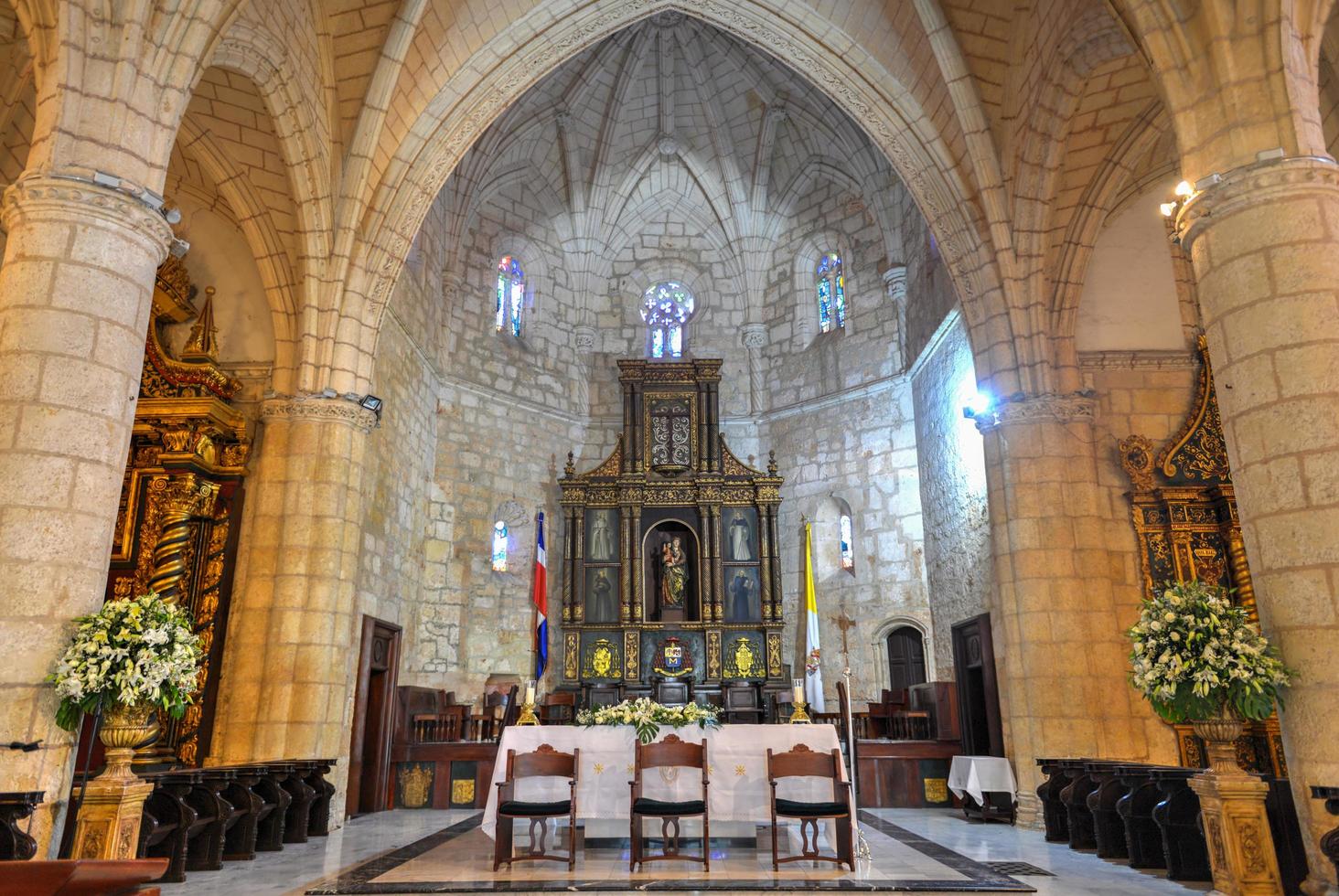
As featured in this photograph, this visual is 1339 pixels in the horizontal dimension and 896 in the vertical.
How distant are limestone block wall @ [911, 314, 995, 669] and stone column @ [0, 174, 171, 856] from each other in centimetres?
995

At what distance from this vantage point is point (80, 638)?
601cm

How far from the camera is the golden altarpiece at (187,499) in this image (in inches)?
408

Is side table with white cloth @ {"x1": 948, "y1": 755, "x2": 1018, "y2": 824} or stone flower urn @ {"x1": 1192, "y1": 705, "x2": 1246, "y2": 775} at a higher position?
stone flower urn @ {"x1": 1192, "y1": 705, "x2": 1246, "y2": 775}

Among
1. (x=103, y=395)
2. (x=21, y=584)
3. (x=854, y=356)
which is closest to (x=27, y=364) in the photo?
(x=103, y=395)

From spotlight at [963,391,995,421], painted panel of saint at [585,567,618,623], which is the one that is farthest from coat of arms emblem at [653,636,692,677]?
spotlight at [963,391,995,421]

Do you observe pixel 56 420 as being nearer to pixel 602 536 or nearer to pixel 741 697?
pixel 602 536

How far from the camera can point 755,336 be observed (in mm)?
19531

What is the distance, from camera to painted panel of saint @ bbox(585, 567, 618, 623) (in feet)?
55.0

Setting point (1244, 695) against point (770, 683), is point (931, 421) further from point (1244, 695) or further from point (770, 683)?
Answer: point (1244, 695)

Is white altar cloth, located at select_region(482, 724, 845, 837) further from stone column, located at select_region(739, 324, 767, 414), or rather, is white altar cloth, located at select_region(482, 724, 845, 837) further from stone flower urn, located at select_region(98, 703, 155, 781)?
stone column, located at select_region(739, 324, 767, 414)

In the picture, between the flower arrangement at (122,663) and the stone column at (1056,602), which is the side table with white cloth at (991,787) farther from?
the flower arrangement at (122,663)

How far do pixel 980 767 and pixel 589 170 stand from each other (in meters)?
14.3

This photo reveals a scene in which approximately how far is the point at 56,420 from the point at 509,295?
13.0 metres

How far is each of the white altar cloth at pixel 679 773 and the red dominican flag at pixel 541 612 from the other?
28.3 feet
